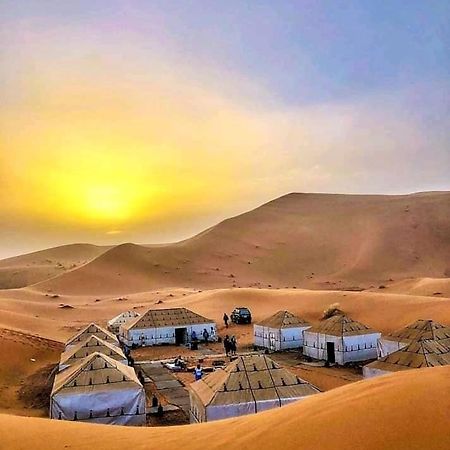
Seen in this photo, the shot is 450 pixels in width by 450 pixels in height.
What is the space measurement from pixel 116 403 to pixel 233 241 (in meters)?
77.2

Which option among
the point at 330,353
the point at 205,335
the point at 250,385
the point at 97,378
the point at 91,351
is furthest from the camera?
the point at 205,335

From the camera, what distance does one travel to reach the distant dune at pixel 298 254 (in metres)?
68.9

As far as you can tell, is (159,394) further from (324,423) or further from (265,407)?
(324,423)

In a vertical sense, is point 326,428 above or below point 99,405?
above

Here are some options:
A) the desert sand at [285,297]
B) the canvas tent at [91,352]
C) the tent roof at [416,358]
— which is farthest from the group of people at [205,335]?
the tent roof at [416,358]

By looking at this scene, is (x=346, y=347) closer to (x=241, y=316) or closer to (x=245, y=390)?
(x=245, y=390)

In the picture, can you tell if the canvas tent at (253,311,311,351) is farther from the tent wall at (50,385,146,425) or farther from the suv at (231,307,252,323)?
the tent wall at (50,385,146,425)

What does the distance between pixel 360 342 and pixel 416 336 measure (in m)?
3.57

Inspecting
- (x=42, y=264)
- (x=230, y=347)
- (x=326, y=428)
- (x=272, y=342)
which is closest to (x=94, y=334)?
(x=230, y=347)

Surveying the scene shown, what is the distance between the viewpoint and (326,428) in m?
6.80

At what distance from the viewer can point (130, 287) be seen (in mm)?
67438

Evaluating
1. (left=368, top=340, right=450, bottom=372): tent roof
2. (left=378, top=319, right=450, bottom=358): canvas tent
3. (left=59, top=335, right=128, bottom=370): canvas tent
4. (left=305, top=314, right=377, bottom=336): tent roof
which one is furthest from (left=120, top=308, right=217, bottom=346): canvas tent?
(left=368, top=340, right=450, bottom=372): tent roof

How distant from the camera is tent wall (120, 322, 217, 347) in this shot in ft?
107

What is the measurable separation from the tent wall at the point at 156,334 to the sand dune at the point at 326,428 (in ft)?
77.7
